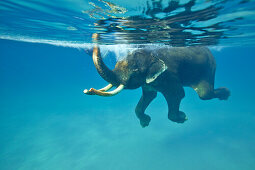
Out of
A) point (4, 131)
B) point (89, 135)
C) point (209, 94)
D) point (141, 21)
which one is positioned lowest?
point (4, 131)

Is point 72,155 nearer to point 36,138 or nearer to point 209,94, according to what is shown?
point 36,138

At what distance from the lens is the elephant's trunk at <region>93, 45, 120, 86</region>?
447cm

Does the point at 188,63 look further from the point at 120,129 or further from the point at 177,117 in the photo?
the point at 120,129

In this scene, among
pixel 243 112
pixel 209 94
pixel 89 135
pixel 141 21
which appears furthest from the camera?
pixel 243 112

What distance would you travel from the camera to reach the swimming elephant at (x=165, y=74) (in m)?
4.94

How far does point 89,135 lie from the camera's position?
13023 mm

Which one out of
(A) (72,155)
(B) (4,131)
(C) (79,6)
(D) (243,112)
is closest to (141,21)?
(C) (79,6)

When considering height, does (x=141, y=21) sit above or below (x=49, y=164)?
above

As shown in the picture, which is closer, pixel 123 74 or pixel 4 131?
pixel 123 74

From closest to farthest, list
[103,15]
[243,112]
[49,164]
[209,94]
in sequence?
[103,15]
[209,94]
[49,164]
[243,112]

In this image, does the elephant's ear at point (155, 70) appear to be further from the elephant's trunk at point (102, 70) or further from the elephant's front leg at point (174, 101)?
the elephant's trunk at point (102, 70)

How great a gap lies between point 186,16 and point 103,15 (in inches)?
103

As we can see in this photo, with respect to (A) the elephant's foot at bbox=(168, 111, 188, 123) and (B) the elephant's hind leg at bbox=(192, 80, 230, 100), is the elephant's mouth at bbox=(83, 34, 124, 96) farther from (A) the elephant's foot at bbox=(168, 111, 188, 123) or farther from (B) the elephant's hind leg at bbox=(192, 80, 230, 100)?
(B) the elephant's hind leg at bbox=(192, 80, 230, 100)

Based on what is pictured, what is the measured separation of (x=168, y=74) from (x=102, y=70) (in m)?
2.46
